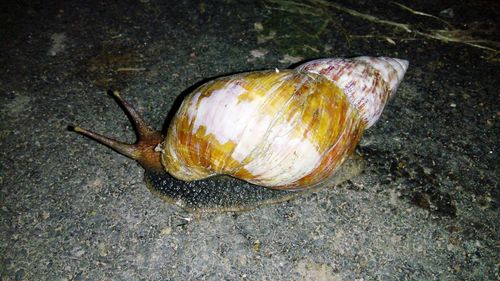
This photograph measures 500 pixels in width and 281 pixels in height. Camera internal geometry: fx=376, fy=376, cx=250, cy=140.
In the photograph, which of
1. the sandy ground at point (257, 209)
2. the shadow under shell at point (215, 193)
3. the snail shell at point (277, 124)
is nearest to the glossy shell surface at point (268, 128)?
the snail shell at point (277, 124)

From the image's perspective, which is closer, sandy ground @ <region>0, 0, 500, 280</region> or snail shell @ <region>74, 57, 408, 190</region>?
snail shell @ <region>74, 57, 408, 190</region>

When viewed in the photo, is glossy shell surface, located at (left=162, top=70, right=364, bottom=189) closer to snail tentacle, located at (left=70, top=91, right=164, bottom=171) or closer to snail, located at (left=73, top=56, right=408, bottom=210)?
snail, located at (left=73, top=56, right=408, bottom=210)

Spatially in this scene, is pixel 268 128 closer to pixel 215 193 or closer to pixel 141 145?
pixel 215 193

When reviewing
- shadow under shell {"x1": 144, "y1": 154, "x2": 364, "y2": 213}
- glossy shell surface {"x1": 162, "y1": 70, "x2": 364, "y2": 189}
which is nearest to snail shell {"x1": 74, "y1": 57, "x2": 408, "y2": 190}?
glossy shell surface {"x1": 162, "y1": 70, "x2": 364, "y2": 189}

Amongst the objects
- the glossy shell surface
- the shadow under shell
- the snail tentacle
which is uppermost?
the glossy shell surface

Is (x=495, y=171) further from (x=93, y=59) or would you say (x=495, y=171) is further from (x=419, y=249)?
(x=93, y=59)

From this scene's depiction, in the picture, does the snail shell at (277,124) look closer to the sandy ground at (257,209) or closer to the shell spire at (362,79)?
the shell spire at (362,79)

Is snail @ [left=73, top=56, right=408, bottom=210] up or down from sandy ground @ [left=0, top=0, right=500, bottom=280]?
up

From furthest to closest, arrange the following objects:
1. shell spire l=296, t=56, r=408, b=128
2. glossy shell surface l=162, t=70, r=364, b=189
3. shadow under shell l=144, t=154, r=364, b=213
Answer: shadow under shell l=144, t=154, r=364, b=213 < shell spire l=296, t=56, r=408, b=128 < glossy shell surface l=162, t=70, r=364, b=189
